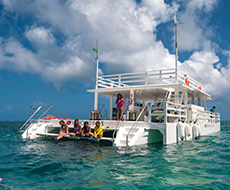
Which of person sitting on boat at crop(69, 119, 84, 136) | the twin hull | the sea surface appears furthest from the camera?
person sitting on boat at crop(69, 119, 84, 136)

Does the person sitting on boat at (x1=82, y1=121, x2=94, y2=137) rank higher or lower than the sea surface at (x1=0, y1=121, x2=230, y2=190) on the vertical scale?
higher

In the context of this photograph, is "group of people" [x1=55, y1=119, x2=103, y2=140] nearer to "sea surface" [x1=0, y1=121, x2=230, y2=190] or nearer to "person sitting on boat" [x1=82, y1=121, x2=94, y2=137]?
"person sitting on boat" [x1=82, y1=121, x2=94, y2=137]

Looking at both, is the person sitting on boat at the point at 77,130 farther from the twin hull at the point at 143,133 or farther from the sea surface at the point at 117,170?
the sea surface at the point at 117,170

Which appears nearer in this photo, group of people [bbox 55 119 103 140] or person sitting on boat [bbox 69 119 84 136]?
group of people [bbox 55 119 103 140]

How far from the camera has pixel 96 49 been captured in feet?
54.3

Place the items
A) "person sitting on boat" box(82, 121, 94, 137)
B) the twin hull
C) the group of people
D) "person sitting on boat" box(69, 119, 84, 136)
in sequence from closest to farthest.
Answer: the twin hull
the group of people
"person sitting on boat" box(82, 121, 94, 137)
"person sitting on boat" box(69, 119, 84, 136)

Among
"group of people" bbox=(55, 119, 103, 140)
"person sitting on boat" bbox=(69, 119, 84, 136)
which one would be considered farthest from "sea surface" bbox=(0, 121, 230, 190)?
"person sitting on boat" bbox=(69, 119, 84, 136)

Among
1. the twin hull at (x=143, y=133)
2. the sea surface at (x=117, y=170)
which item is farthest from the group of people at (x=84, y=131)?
the sea surface at (x=117, y=170)

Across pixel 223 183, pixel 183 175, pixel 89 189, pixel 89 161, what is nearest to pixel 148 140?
pixel 89 161

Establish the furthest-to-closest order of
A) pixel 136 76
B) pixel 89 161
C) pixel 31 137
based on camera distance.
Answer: pixel 136 76 → pixel 31 137 → pixel 89 161

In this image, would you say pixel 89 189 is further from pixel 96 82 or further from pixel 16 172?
pixel 96 82

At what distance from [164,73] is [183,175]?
27.9ft

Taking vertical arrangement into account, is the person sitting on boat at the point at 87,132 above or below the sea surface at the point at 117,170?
above

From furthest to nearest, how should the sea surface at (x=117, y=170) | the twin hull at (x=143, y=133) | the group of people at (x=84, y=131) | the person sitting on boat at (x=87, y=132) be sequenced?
the person sitting on boat at (x=87, y=132) < the group of people at (x=84, y=131) < the twin hull at (x=143, y=133) < the sea surface at (x=117, y=170)
